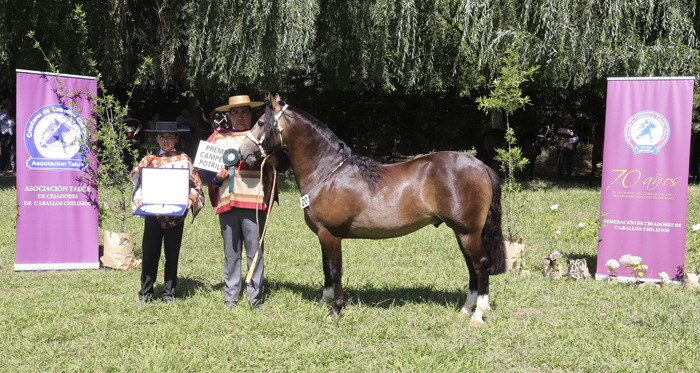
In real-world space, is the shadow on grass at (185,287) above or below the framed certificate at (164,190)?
below

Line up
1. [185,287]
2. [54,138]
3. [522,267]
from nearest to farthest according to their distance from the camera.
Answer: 1. [185,287]
2. [522,267]
3. [54,138]

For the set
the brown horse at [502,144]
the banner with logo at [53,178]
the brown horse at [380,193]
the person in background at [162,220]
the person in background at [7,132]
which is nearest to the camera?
the brown horse at [380,193]

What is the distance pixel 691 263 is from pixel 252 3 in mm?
8002

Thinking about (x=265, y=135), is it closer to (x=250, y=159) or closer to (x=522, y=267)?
(x=250, y=159)

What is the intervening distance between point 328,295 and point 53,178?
362cm

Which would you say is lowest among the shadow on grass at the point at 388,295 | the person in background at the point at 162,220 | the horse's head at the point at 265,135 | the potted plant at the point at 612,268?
the shadow on grass at the point at 388,295

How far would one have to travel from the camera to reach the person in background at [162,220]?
15.4 ft

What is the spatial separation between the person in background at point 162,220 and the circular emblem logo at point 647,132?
177 inches

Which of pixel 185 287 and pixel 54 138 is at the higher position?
pixel 54 138

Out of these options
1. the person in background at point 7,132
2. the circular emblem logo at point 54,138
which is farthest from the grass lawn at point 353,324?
the person in background at point 7,132

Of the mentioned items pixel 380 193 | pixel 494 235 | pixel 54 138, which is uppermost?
pixel 54 138

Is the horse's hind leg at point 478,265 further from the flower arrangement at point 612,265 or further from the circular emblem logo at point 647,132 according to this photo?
the circular emblem logo at point 647,132

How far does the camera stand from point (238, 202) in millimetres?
4527

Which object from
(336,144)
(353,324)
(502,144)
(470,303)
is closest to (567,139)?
(502,144)
